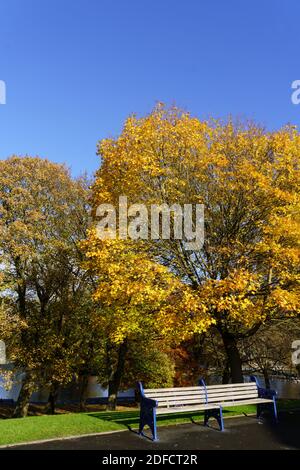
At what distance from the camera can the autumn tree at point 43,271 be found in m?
21.5

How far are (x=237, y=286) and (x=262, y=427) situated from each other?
3.79 m

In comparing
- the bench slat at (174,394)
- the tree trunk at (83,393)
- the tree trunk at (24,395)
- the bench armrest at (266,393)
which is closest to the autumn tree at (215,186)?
the bench armrest at (266,393)

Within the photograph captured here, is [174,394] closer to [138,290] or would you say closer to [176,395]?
[176,395]

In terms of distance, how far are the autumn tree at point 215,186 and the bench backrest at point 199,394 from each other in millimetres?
2659

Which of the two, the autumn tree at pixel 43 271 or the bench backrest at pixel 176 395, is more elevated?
the autumn tree at pixel 43 271

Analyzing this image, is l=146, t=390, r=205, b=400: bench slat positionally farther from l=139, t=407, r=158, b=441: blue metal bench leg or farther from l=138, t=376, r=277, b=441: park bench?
l=139, t=407, r=158, b=441: blue metal bench leg

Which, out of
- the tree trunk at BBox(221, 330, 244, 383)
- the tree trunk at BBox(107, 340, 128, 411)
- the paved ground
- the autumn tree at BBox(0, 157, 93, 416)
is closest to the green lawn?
the paved ground

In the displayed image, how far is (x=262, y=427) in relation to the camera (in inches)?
442

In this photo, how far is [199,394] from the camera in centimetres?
1141

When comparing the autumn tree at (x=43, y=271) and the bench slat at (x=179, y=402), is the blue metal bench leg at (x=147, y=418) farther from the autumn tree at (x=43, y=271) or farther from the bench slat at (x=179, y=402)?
the autumn tree at (x=43, y=271)

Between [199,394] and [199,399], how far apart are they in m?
0.15

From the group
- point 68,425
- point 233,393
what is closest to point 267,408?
point 233,393

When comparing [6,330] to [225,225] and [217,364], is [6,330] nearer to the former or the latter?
[225,225]
